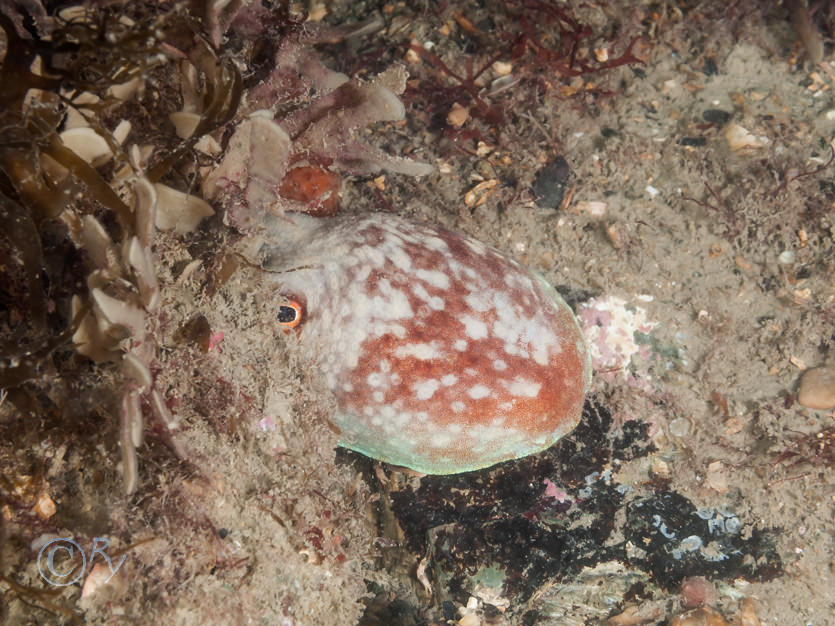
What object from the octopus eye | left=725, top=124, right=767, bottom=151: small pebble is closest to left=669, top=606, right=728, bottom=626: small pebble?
the octopus eye

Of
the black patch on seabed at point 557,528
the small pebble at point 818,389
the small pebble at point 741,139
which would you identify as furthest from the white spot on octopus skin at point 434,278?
the small pebble at point 741,139

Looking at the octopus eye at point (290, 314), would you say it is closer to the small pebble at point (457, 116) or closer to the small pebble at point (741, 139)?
the small pebble at point (457, 116)

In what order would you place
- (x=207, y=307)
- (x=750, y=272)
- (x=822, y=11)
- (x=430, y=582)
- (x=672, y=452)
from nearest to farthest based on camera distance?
(x=207, y=307)
(x=430, y=582)
(x=672, y=452)
(x=750, y=272)
(x=822, y=11)

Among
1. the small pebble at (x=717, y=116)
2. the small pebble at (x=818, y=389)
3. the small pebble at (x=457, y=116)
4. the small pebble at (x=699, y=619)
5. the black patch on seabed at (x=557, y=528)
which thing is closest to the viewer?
the small pebble at (x=699, y=619)

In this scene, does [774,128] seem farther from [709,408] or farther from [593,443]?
[593,443]

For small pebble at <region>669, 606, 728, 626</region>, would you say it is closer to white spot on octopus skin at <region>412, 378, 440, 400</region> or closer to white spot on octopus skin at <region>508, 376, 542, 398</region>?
white spot on octopus skin at <region>508, 376, 542, 398</region>

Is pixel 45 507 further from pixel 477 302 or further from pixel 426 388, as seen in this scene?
pixel 477 302

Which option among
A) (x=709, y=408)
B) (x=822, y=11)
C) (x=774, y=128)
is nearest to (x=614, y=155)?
(x=774, y=128)
